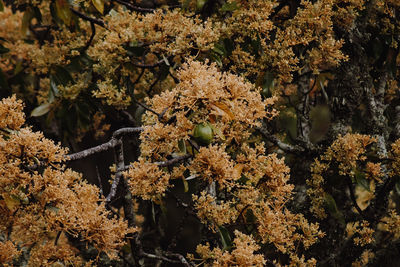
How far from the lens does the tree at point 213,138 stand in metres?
1.87

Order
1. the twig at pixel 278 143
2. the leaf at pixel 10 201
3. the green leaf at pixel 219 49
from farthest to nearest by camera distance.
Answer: the twig at pixel 278 143 < the green leaf at pixel 219 49 < the leaf at pixel 10 201

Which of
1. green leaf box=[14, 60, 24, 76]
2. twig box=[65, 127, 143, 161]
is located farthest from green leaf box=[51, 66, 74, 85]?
twig box=[65, 127, 143, 161]

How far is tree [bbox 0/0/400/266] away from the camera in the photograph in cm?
187

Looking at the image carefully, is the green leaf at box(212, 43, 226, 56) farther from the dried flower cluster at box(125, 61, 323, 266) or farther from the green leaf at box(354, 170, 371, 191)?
the green leaf at box(354, 170, 371, 191)

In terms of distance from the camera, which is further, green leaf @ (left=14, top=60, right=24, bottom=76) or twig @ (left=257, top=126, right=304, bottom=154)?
green leaf @ (left=14, top=60, right=24, bottom=76)

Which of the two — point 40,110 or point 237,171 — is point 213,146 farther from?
point 40,110

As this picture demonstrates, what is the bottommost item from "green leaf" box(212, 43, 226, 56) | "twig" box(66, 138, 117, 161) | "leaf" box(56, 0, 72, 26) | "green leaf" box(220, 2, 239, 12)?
"twig" box(66, 138, 117, 161)

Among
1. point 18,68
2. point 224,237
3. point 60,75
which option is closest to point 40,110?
point 60,75

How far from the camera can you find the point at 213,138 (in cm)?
206

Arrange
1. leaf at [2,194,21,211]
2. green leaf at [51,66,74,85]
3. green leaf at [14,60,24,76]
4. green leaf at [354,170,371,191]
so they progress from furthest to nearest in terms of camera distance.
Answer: green leaf at [14,60,24,76] < green leaf at [51,66,74,85] < green leaf at [354,170,371,191] < leaf at [2,194,21,211]

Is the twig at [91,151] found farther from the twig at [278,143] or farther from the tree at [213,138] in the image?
the twig at [278,143]

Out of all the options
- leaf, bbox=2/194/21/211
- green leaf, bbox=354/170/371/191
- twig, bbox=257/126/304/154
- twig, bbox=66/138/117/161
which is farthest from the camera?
twig, bbox=257/126/304/154

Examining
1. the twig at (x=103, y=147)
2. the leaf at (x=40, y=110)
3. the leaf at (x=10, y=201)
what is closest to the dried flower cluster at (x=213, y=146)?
the twig at (x=103, y=147)

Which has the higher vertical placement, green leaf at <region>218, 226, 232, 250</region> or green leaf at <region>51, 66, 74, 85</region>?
green leaf at <region>51, 66, 74, 85</region>
